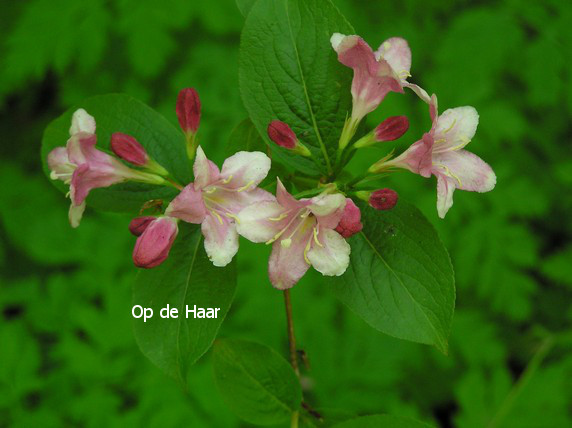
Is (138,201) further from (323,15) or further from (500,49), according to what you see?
(500,49)

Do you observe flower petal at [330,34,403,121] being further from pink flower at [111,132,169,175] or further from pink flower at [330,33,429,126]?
pink flower at [111,132,169,175]

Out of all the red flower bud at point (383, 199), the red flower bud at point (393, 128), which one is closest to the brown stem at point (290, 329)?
the red flower bud at point (383, 199)

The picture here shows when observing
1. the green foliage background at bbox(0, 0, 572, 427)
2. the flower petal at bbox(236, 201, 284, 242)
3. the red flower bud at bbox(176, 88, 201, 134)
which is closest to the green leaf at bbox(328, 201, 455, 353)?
the flower petal at bbox(236, 201, 284, 242)

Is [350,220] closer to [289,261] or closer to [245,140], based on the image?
[289,261]

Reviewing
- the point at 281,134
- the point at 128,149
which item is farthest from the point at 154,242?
the point at 281,134

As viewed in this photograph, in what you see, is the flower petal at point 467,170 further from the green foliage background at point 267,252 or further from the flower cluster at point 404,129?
the green foliage background at point 267,252
